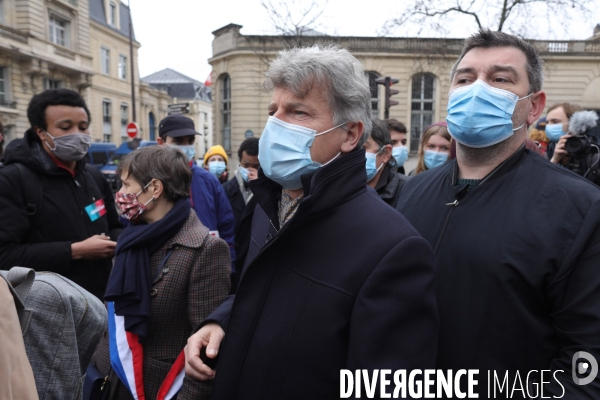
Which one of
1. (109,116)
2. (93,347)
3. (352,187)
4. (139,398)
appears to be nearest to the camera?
(352,187)

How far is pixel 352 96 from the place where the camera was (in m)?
1.63

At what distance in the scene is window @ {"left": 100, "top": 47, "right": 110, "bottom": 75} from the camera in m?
41.4

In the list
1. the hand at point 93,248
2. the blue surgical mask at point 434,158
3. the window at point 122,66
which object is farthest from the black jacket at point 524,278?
the window at point 122,66

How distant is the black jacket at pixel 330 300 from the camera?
1319 mm

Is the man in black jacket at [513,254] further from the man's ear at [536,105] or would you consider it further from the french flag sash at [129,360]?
the french flag sash at [129,360]

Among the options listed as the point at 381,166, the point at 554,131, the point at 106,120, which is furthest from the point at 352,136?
the point at 106,120

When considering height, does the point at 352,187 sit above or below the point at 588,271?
above

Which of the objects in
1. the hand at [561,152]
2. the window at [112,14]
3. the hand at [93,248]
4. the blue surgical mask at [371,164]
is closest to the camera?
the hand at [93,248]

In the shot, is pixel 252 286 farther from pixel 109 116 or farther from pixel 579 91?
pixel 109 116

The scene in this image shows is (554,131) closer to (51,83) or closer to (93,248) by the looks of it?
(93,248)

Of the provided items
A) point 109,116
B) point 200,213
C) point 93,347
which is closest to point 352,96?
point 93,347

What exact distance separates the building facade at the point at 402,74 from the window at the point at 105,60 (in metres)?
19.0

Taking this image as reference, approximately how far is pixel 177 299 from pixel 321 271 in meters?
1.22

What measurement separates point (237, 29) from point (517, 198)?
87.5 ft
